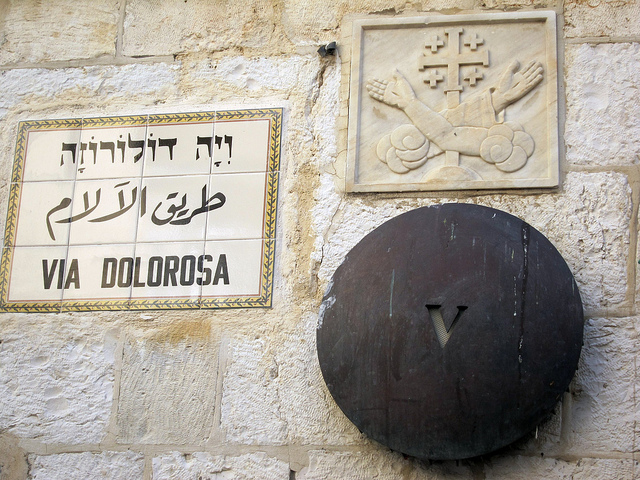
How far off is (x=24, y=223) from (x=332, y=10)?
1.35 meters

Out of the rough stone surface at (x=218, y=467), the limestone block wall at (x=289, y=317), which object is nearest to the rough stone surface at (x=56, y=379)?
the limestone block wall at (x=289, y=317)

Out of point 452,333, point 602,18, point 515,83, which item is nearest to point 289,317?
point 452,333

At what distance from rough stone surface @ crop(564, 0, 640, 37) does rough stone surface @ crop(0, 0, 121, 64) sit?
5.50 feet

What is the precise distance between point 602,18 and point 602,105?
0.35m

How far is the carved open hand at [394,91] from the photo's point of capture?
2.99m

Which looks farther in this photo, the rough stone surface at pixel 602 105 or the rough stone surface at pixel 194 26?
the rough stone surface at pixel 194 26

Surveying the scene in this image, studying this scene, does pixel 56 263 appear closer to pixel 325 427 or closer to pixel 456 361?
pixel 325 427

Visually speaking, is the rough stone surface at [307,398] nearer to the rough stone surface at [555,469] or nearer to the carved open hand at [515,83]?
the rough stone surface at [555,469]

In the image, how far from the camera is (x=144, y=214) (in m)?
3.00

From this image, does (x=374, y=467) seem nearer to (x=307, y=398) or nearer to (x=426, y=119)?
(x=307, y=398)

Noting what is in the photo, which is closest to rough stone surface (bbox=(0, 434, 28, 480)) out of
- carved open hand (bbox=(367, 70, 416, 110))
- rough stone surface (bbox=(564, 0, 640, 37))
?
carved open hand (bbox=(367, 70, 416, 110))

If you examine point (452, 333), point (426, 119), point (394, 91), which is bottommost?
point (452, 333)

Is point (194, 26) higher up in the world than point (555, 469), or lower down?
higher up

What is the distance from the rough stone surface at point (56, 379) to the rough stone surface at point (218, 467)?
24 cm
